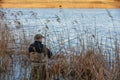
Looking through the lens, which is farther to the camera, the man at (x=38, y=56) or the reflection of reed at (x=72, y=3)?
the reflection of reed at (x=72, y=3)

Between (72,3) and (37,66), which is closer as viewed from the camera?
(37,66)

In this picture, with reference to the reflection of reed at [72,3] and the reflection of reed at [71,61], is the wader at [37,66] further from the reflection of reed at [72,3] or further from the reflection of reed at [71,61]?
the reflection of reed at [72,3]

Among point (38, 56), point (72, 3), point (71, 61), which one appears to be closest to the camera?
point (38, 56)

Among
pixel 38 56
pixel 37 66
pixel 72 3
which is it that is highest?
pixel 72 3

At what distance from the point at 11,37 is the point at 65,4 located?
667 inches

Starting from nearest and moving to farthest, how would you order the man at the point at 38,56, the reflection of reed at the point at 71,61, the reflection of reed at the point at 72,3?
1. the man at the point at 38,56
2. the reflection of reed at the point at 71,61
3. the reflection of reed at the point at 72,3

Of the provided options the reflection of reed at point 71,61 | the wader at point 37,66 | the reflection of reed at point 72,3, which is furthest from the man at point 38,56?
the reflection of reed at point 72,3

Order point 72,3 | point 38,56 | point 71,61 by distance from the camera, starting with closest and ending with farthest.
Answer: point 38,56 → point 71,61 → point 72,3

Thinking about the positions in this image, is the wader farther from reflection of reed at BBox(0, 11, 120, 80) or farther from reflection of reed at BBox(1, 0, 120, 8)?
reflection of reed at BBox(1, 0, 120, 8)

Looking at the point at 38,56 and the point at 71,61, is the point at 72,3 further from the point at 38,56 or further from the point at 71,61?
the point at 38,56

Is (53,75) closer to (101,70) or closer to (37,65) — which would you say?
(37,65)

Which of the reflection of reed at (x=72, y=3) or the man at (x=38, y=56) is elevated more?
the reflection of reed at (x=72, y=3)

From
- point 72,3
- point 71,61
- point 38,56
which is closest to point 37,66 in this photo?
point 38,56

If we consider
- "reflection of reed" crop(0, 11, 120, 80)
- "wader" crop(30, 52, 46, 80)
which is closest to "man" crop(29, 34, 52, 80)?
"wader" crop(30, 52, 46, 80)
